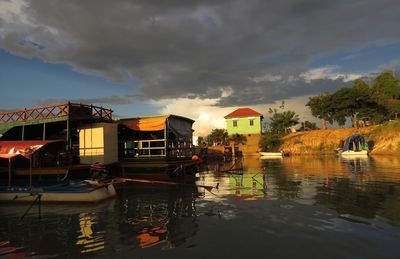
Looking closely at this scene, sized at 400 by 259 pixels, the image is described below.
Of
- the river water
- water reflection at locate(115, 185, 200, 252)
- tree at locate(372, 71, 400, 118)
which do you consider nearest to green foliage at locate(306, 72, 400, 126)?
→ tree at locate(372, 71, 400, 118)

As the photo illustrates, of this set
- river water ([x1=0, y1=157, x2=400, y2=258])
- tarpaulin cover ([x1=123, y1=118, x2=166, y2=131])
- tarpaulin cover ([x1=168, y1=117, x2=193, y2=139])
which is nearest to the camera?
river water ([x1=0, y1=157, x2=400, y2=258])

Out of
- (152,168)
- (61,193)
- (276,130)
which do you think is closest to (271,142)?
(276,130)

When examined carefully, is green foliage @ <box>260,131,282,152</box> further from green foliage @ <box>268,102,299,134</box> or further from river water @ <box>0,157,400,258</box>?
river water @ <box>0,157,400,258</box>

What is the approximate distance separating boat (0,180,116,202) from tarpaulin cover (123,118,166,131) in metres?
8.39

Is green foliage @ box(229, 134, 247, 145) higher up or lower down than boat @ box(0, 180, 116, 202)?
higher up

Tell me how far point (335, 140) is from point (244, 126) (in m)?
20.8

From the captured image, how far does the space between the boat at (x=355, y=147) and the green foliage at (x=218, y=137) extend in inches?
1070

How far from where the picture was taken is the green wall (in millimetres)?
82500

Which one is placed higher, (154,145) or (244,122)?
(244,122)

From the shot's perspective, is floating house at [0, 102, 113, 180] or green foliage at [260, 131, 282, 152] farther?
green foliage at [260, 131, 282, 152]

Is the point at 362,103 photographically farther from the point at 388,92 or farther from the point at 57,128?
the point at 57,128

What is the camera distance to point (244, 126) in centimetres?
8306

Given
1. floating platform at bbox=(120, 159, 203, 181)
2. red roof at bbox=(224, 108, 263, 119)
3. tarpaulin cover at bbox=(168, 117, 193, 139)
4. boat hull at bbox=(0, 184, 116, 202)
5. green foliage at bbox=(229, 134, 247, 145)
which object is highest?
red roof at bbox=(224, 108, 263, 119)

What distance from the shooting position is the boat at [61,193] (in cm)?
1672
